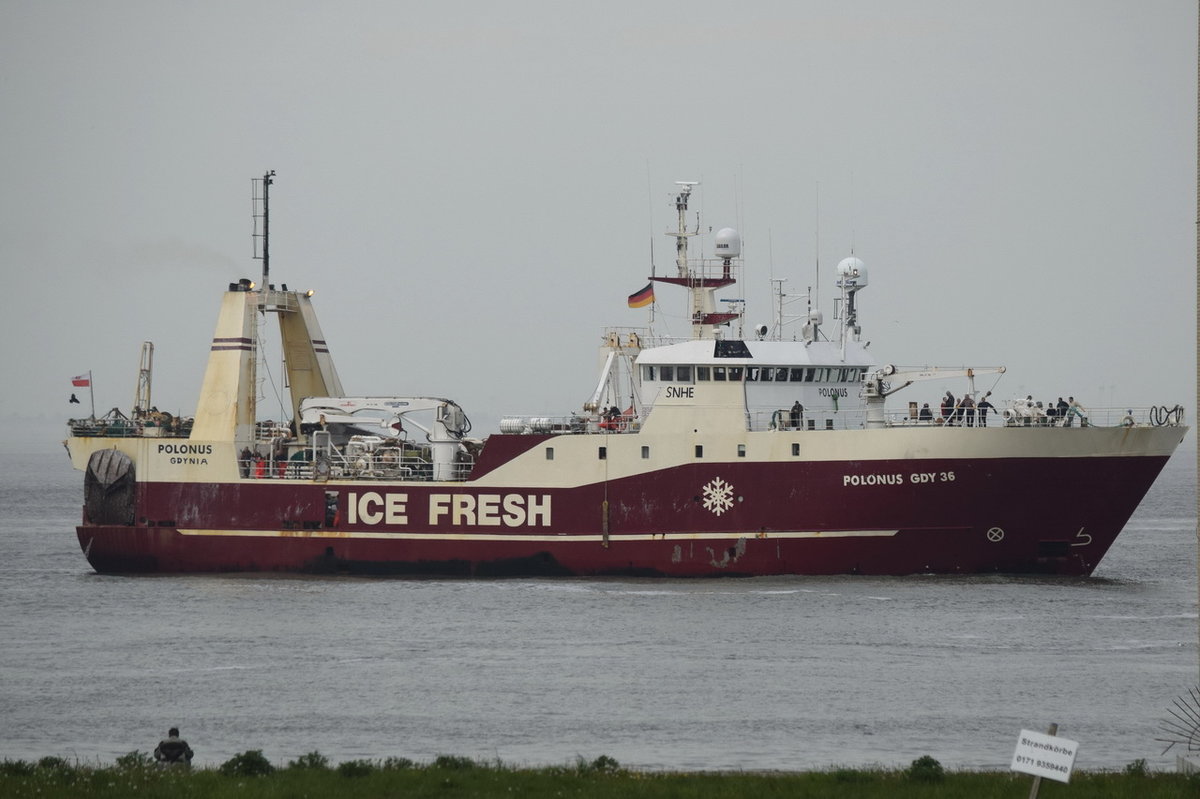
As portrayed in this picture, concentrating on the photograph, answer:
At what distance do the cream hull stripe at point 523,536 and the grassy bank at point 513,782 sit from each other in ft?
56.8

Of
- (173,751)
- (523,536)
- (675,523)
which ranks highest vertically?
(675,523)

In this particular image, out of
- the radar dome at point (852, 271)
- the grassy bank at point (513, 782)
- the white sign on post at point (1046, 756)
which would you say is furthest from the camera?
the radar dome at point (852, 271)

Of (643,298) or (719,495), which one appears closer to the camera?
(719,495)

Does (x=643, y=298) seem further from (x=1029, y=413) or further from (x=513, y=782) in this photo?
(x=513, y=782)

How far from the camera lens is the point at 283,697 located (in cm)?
2580

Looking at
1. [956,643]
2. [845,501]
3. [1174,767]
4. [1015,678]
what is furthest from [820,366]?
[1174,767]

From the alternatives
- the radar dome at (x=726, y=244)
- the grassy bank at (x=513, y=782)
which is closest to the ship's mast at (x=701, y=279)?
the radar dome at (x=726, y=244)

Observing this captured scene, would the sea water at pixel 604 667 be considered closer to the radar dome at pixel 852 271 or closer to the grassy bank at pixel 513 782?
the grassy bank at pixel 513 782

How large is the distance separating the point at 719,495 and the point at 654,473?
5.30 feet

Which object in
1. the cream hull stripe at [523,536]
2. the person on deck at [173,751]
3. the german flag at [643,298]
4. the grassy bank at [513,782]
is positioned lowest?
the grassy bank at [513,782]

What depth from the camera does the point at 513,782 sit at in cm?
1783

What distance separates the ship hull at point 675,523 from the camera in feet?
117

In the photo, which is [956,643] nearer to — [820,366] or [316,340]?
[820,366]

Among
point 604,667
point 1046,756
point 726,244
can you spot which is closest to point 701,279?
point 726,244
